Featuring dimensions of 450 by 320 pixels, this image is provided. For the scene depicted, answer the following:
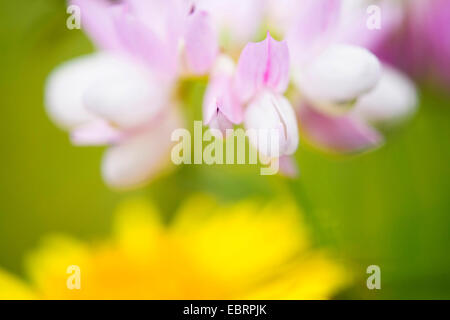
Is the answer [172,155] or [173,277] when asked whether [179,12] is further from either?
→ [173,277]

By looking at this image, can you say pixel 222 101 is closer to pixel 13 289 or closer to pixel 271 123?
pixel 271 123

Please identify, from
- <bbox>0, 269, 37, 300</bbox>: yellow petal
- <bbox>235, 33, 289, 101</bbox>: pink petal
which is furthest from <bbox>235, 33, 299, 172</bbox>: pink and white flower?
<bbox>0, 269, 37, 300</bbox>: yellow petal

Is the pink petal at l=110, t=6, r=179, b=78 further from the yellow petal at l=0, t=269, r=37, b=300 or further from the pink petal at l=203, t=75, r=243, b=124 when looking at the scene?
the yellow petal at l=0, t=269, r=37, b=300

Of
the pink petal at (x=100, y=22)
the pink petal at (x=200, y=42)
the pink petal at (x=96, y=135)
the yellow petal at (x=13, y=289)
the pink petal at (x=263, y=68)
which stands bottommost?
the yellow petal at (x=13, y=289)

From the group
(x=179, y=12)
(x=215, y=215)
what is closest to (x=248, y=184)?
(x=215, y=215)

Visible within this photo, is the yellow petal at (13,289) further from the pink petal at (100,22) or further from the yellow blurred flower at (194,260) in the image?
the pink petal at (100,22)

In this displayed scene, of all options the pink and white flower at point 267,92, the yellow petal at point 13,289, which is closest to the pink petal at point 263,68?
the pink and white flower at point 267,92

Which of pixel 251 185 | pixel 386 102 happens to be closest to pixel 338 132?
pixel 386 102
